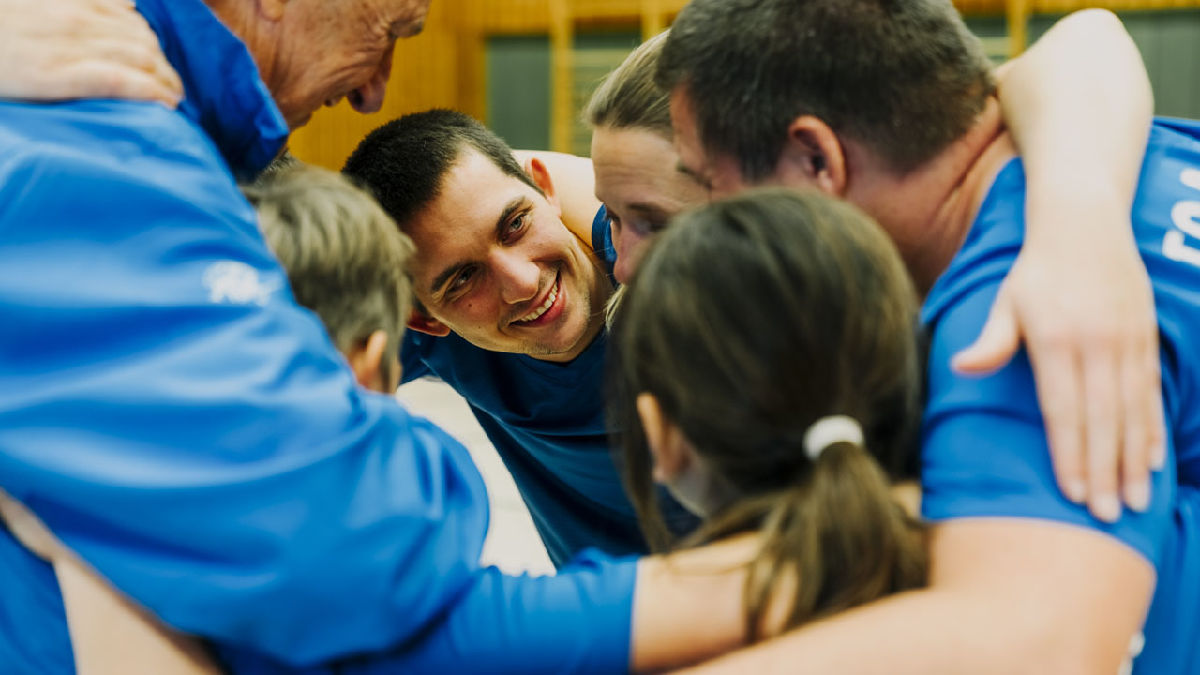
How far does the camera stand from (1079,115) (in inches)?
58.2

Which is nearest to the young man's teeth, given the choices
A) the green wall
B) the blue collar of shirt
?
the blue collar of shirt

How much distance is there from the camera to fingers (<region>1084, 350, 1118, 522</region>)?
117cm

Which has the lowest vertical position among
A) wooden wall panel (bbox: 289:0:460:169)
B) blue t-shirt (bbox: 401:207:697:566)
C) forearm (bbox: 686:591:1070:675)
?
wooden wall panel (bbox: 289:0:460:169)

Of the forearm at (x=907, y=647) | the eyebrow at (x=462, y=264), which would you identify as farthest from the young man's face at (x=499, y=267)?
the forearm at (x=907, y=647)

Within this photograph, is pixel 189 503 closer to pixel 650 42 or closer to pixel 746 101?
pixel 746 101

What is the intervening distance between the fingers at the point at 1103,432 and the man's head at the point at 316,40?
1.25 metres

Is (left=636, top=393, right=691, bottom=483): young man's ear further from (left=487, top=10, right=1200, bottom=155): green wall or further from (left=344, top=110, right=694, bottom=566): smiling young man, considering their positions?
(left=487, top=10, right=1200, bottom=155): green wall

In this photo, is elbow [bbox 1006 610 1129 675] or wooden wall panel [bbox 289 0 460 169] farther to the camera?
wooden wall panel [bbox 289 0 460 169]

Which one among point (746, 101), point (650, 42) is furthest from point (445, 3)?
point (746, 101)

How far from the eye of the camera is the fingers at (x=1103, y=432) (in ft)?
3.84

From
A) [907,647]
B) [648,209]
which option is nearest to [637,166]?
[648,209]

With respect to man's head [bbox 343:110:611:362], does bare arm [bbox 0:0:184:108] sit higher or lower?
higher

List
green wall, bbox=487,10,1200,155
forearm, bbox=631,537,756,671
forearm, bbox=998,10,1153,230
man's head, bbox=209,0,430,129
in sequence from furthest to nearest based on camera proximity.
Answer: green wall, bbox=487,10,1200,155, man's head, bbox=209,0,430,129, forearm, bbox=998,10,1153,230, forearm, bbox=631,537,756,671

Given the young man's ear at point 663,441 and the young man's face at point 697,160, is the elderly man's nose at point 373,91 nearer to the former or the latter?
the young man's face at point 697,160
